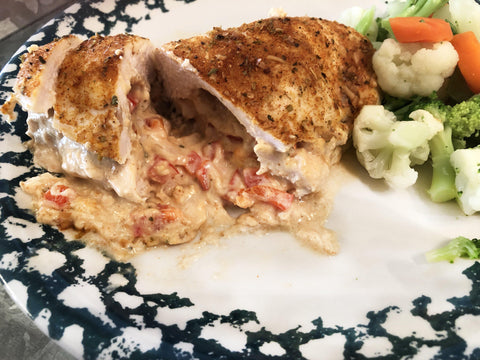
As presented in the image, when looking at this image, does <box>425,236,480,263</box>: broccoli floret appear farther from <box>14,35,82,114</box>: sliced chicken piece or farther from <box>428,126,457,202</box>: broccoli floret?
<box>14,35,82,114</box>: sliced chicken piece

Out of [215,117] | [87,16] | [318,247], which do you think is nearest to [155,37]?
[87,16]

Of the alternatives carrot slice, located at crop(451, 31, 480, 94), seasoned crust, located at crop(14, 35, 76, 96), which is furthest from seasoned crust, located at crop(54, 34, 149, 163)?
carrot slice, located at crop(451, 31, 480, 94)

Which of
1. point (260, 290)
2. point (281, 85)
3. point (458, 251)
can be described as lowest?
point (458, 251)

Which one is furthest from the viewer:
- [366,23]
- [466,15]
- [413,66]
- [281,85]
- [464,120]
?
[366,23]

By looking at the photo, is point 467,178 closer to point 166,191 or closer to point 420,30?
point 420,30

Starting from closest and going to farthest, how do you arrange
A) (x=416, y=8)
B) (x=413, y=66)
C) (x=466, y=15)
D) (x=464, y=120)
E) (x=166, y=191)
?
(x=166, y=191)
(x=464, y=120)
(x=413, y=66)
(x=466, y=15)
(x=416, y=8)

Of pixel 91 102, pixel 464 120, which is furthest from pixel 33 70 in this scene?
pixel 464 120

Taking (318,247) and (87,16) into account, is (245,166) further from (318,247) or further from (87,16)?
(87,16)

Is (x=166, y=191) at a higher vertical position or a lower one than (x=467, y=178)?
higher
